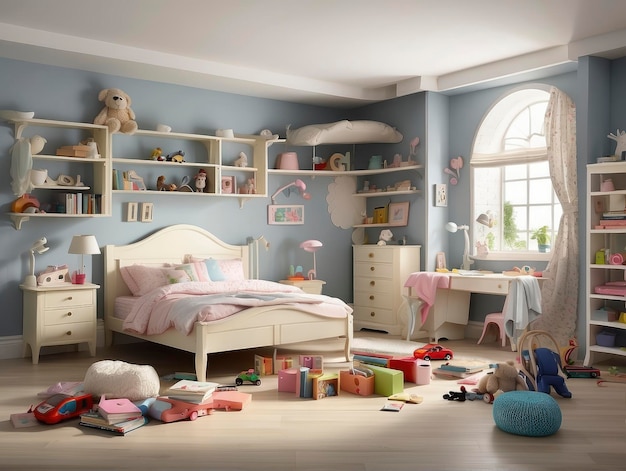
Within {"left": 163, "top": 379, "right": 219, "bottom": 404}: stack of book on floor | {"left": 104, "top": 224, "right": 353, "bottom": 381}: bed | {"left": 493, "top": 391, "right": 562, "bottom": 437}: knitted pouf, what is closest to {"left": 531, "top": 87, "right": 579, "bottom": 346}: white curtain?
{"left": 104, "top": 224, "right": 353, "bottom": 381}: bed

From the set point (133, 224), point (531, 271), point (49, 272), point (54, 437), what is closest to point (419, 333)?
point (531, 271)

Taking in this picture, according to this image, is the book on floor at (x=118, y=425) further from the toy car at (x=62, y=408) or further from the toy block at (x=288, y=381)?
the toy block at (x=288, y=381)

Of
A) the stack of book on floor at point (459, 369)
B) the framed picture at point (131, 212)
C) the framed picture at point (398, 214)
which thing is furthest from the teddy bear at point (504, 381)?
the framed picture at point (131, 212)

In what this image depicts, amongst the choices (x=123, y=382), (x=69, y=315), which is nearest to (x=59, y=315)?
(x=69, y=315)

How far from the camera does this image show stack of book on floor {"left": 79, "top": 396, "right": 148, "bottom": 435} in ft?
11.8

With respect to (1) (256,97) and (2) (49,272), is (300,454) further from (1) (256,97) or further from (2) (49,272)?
(1) (256,97)

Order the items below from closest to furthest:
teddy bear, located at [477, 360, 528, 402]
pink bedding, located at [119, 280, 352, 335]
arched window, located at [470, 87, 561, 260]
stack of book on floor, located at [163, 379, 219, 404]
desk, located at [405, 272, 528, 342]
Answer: stack of book on floor, located at [163, 379, 219, 404]
teddy bear, located at [477, 360, 528, 402]
pink bedding, located at [119, 280, 352, 335]
desk, located at [405, 272, 528, 342]
arched window, located at [470, 87, 561, 260]

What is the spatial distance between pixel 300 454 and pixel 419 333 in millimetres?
3668

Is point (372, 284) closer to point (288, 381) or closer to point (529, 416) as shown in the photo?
point (288, 381)

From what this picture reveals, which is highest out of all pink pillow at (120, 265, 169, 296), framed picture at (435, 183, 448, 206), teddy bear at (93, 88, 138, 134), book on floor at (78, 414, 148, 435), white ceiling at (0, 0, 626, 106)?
white ceiling at (0, 0, 626, 106)

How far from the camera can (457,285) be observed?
635 cm

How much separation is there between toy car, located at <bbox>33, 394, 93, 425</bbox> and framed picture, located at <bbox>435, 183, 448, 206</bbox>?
166 inches

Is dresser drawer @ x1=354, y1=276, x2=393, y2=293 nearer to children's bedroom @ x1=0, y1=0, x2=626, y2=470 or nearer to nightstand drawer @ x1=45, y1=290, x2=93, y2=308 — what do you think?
children's bedroom @ x1=0, y1=0, x2=626, y2=470

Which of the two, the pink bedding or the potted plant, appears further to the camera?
the potted plant
